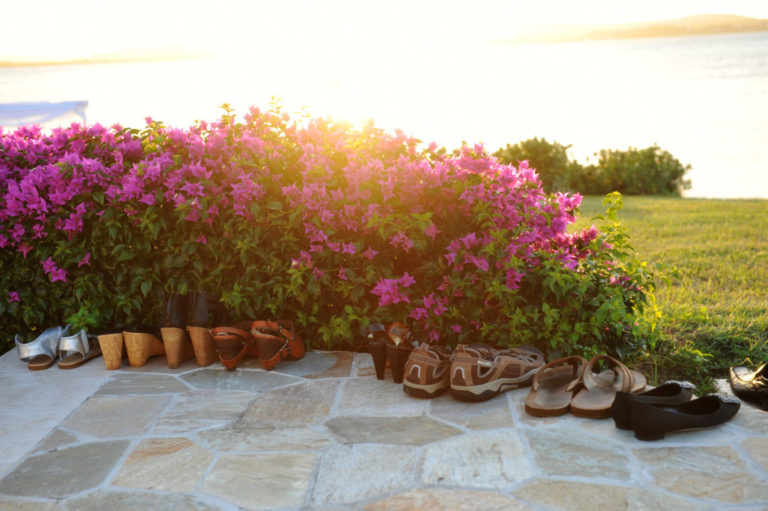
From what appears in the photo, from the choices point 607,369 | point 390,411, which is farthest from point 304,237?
point 607,369

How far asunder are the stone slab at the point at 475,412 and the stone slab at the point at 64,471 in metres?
1.38

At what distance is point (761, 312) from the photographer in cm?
464

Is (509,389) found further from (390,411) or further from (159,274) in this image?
(159,274)

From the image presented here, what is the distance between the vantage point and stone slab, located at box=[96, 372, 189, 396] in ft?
11.9

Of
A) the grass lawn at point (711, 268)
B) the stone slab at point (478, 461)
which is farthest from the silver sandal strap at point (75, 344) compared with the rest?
the grass lawn at point (711, 268)

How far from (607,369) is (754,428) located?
802 millimetres

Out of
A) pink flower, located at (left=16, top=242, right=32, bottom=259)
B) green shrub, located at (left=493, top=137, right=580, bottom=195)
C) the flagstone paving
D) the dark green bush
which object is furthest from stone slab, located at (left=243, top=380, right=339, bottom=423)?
the dark green bush

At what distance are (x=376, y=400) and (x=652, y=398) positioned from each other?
1.24 metres

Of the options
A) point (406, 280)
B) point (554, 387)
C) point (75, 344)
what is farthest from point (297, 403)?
point (75, 344)

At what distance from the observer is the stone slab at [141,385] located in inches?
143

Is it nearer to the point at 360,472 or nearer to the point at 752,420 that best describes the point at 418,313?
the point at 360,472

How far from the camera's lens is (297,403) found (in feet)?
11.3

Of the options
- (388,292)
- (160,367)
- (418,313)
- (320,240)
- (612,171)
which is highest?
(320,240)

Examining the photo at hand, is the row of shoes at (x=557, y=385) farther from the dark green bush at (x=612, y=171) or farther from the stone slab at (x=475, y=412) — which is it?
the dark green bush at (x=612, y=171)
